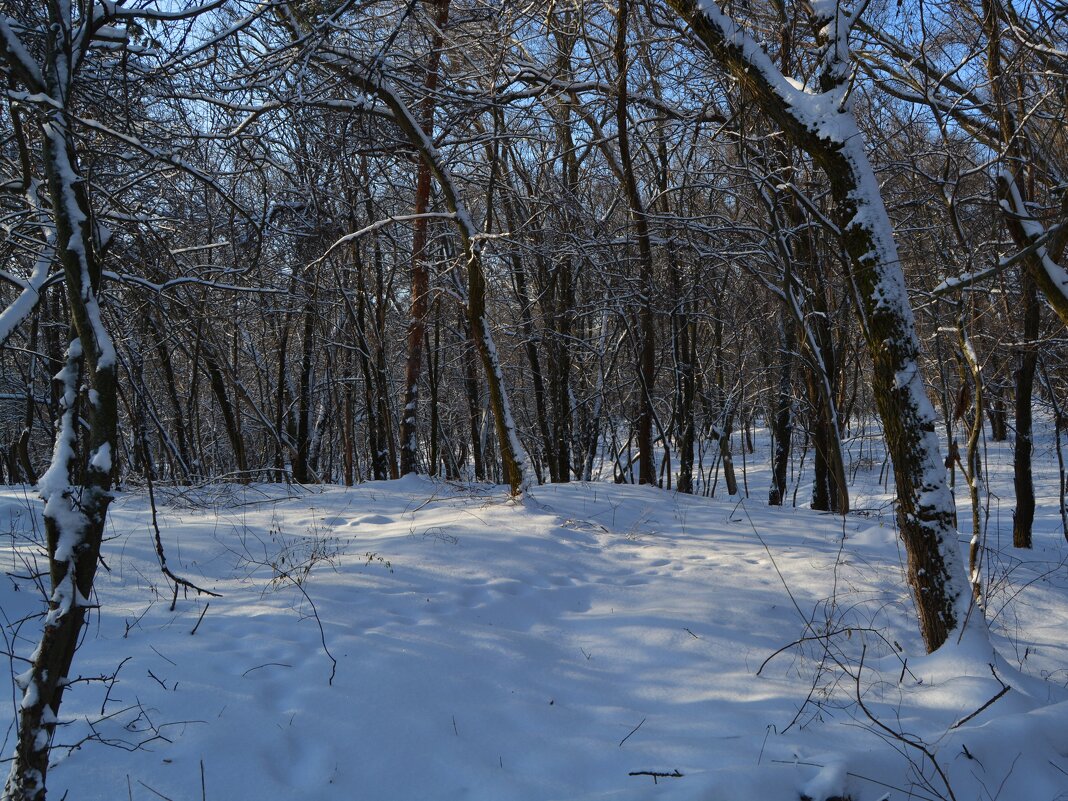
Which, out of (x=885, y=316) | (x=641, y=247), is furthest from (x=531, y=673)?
(x=641, y=247)

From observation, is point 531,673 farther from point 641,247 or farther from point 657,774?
point 641,247

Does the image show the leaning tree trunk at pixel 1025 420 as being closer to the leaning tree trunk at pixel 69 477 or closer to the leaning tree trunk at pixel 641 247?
the leaning tree trunk at pixel 641 247

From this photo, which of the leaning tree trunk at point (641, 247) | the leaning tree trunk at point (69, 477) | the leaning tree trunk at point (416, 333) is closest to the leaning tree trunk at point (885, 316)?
the leaning tree trunk at point (69, 477)

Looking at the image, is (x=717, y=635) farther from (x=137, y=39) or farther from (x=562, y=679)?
(x=137, y=39)

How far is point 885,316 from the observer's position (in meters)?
4.11

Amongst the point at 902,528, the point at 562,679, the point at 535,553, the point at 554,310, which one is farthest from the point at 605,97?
the point at 562,679

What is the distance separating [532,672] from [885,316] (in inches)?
117

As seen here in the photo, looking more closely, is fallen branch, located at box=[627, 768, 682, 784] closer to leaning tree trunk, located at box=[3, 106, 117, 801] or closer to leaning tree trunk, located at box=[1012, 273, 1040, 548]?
leaning tree trunk, located at box=[3, 106, 117, 801]

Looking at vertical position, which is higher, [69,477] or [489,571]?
[69,477]

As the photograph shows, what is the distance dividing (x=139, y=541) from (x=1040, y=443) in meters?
23.9

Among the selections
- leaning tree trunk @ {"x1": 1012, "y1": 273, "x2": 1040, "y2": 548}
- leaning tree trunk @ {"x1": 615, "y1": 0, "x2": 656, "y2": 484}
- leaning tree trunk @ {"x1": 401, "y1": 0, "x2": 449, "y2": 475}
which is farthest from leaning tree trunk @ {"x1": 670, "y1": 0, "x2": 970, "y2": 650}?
leaning tree trunk @ {"x1": 401, "y1": 0, "x2": 449, "y2": 475}

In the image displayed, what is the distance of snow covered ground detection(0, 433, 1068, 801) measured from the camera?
9.40 ft

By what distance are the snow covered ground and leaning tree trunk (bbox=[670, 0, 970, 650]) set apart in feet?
1.40

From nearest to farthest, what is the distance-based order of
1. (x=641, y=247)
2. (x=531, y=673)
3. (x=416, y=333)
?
1. (x=531, y=673)
2. (x=641, y=247)
3. (x=416, y=333)
